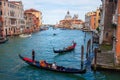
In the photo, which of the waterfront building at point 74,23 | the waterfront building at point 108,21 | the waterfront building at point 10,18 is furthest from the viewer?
the waterfront building at point 74,23

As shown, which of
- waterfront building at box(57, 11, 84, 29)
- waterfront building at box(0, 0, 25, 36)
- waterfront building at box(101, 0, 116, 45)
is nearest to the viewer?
waterfront building at box(101, 0, 116, 45)

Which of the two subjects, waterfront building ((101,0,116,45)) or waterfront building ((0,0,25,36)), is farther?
waterfront building ((0,0,25,36))

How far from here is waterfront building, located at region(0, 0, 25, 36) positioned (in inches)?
2131

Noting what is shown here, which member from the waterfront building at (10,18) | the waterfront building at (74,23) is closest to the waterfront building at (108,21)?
the waterfront building at (10,18)

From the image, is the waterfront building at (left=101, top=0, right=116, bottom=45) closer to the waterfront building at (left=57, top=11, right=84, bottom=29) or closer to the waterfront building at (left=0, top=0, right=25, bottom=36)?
the waterfront building at (left=0, top=0, right=25, bottom=36)

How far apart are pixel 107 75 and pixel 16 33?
4596 cm

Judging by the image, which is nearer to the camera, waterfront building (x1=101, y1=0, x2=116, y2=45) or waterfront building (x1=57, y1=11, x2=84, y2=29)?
waterfront building (x1=101, y1=0, x2=116, y2=45)

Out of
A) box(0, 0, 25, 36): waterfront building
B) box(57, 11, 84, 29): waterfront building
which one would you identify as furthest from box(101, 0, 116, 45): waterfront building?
box(57, 11, 84, 29): waterfront building

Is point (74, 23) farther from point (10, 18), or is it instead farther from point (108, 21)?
point (108, 21)

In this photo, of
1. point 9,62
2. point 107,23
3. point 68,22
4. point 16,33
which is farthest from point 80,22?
point 9,62

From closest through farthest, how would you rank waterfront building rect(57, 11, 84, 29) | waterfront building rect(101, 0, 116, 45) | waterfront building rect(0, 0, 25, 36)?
waterfront building rect(101, 0, 116, 45), waterfront building rect(0, 0, 25, 36), waterfront building rect(57, 11, 84, 29)

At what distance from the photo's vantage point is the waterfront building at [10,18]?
5412 centimetres

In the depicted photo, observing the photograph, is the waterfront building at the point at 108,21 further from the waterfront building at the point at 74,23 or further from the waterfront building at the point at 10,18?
the waterfront building at the point at 74,23

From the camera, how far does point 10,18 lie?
59.5 metres
